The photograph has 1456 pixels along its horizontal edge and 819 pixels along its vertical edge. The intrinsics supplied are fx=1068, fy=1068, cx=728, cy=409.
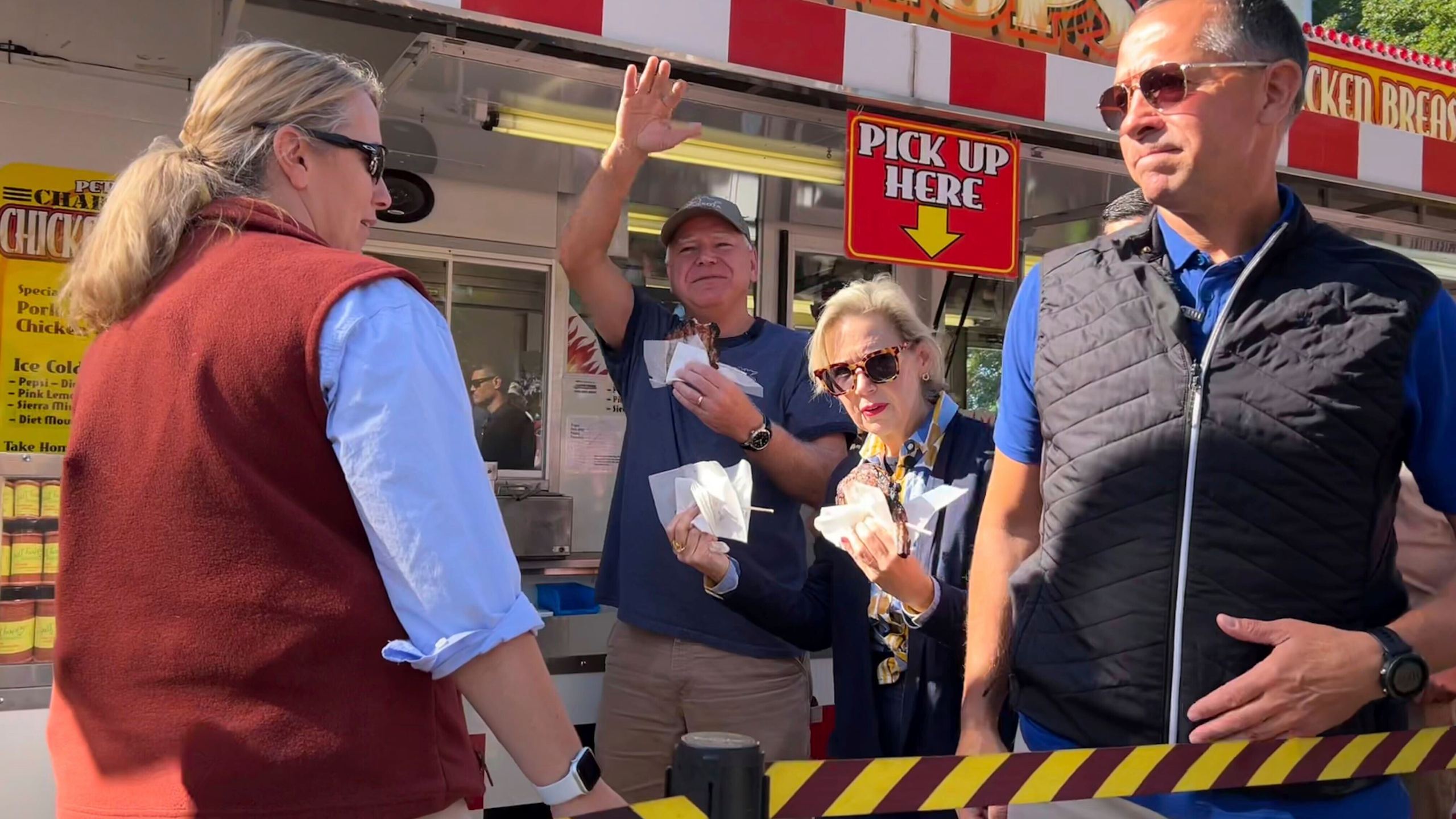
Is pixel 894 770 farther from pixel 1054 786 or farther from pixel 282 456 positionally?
pixel 282 456

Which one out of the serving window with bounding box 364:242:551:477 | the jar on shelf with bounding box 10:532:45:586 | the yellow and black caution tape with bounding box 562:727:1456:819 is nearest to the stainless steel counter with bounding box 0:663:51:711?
the jar on shelf with bounding box 10:532:45:586

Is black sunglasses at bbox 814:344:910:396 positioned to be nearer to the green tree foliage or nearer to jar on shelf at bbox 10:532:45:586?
jar on shelf at bbox 10:532:45:586

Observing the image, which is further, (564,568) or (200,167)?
(564,568)

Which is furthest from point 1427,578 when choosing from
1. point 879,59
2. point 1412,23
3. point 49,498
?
point 1412,23

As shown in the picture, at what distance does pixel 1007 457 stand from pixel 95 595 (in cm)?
112

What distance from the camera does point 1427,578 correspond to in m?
1.47

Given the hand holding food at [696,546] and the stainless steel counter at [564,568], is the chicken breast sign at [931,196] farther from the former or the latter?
the stainless steel counter at [564,568]

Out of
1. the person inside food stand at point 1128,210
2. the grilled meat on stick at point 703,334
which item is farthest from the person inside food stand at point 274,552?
the person inside food stand at point 1128,210

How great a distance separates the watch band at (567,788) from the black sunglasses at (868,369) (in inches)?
47.1

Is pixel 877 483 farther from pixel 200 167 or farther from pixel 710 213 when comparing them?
pixel 200 167

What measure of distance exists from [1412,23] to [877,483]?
89.4 feet

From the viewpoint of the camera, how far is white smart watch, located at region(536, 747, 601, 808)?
109 cm

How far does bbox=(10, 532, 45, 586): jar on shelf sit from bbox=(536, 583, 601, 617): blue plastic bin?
3.72 feet

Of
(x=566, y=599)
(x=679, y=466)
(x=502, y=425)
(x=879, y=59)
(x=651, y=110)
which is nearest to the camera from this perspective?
(x=651, y=110)
